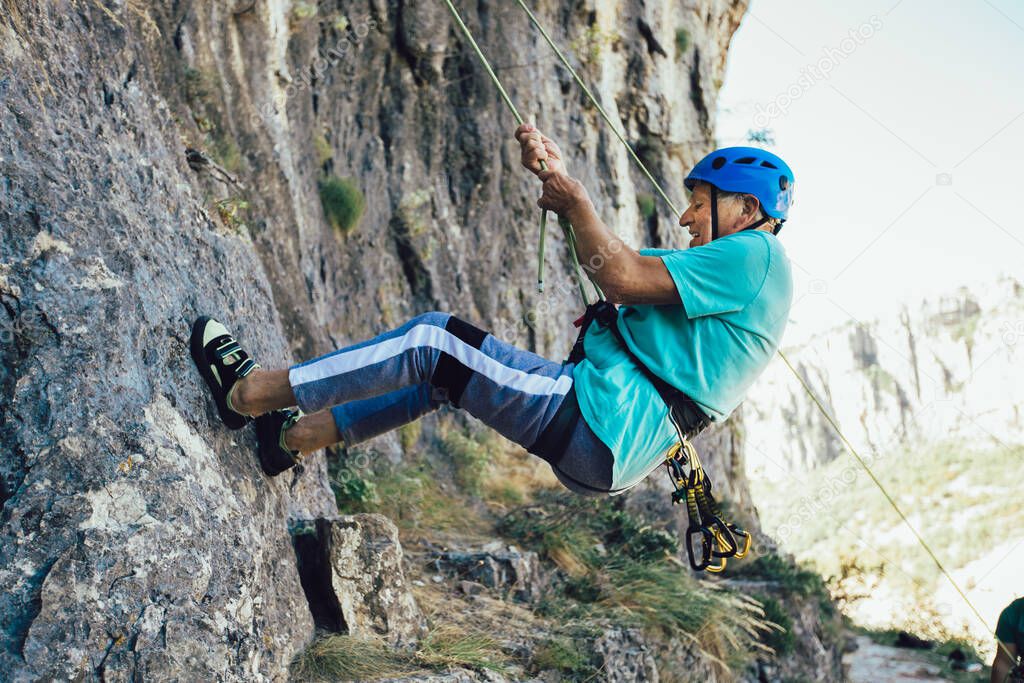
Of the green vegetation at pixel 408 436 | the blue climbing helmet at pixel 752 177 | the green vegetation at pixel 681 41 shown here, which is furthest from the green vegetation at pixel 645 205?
the blue climbing helmet at pixel 752 177

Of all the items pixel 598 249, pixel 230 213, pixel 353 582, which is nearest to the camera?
pixel 598 249

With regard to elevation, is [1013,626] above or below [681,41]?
below

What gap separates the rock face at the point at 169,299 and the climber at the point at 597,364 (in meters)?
0.48

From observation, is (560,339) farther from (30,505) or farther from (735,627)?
(30,505)

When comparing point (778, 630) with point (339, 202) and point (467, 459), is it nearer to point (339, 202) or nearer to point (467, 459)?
point (467, 459)

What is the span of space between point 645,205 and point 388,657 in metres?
10.9

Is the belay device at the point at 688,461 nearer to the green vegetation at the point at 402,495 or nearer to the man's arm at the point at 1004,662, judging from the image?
the green vegetation at the point at 402,495

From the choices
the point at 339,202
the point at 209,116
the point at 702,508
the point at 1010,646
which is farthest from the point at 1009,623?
the point at 209,116

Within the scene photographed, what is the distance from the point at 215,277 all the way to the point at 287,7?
406 centimetres

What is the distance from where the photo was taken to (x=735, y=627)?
25.1ft

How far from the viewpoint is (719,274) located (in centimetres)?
372

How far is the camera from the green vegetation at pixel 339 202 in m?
8.31

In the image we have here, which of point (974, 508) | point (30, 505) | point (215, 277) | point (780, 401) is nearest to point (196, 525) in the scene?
point (30, 505)

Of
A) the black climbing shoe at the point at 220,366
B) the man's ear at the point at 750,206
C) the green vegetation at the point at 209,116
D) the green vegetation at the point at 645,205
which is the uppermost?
the green vegetation at the point at 645,205
